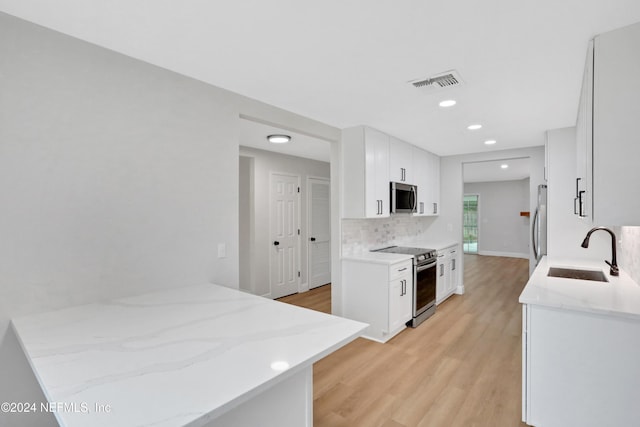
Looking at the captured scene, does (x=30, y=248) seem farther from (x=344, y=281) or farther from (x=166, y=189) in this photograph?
(x=344, y=281)

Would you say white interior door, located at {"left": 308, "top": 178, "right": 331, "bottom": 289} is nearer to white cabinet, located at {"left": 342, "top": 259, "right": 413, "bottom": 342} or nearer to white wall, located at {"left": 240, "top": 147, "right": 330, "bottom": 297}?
white wall, located at {"left": 240, "top": 147, "right": 330, "bottom": 297}

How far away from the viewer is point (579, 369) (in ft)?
5.88

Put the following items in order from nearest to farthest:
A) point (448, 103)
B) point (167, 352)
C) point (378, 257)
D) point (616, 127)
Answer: point (167, 352) < point (616, 127) < point (448, 103) < point (378, 257)

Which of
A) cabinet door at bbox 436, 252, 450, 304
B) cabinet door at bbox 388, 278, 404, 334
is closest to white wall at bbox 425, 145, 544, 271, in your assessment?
cabinet door at bbox 436, 252, 450, 304

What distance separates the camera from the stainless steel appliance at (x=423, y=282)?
3709 millimetres

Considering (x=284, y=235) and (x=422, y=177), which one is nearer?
(x=422, y=177)

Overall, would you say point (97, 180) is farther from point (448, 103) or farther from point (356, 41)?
point (448, 103)

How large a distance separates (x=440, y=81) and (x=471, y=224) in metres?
8.92

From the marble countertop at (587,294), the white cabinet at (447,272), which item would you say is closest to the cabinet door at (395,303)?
the white cabinet at (447,272)

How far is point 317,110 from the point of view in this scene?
2.86 meters

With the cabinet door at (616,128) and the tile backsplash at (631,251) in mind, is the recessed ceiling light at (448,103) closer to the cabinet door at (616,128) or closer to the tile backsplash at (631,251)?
the cabinet door at (616,128)

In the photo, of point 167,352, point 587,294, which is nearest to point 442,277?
point 587,294

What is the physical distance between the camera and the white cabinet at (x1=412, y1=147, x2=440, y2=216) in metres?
4.54

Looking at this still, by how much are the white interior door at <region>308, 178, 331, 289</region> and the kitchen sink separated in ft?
11.7
